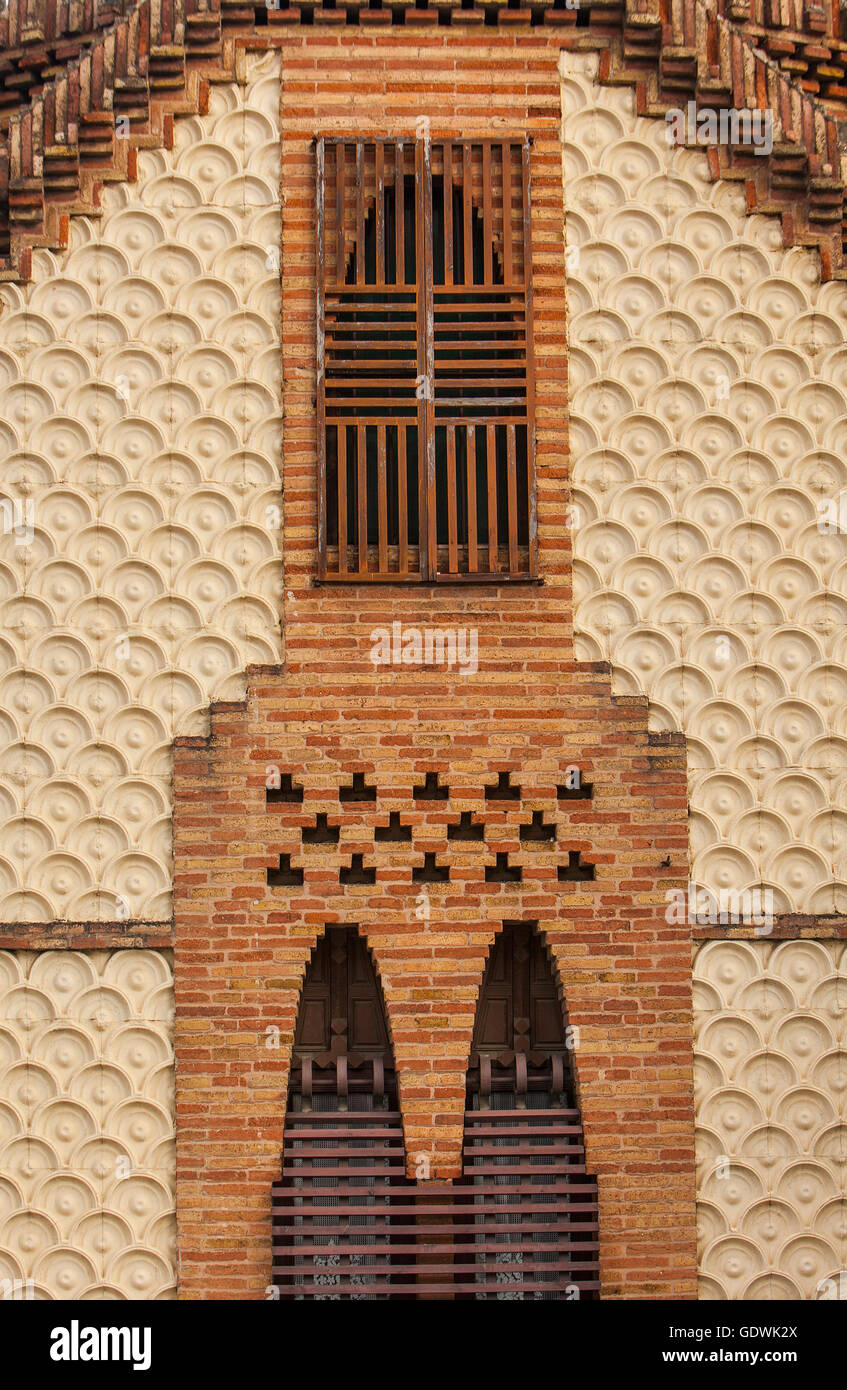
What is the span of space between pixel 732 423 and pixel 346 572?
1977 mm

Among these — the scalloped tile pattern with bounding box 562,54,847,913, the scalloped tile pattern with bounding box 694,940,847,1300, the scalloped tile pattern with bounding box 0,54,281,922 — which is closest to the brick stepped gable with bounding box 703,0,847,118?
the scalloped tile pattern with bounding box 562,54,847,913

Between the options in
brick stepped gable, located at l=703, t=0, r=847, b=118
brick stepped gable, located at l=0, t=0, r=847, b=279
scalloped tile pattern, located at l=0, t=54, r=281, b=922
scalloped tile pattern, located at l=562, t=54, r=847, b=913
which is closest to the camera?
scalloped tile pattern, located at l=0, t=54, r=281, b=922

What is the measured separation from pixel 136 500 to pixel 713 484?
8.92 feet

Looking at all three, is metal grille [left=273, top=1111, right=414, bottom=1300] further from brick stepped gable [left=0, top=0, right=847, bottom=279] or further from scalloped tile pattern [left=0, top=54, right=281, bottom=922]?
brick stepped gable [left=0, top=0, right=847, bottom=279]

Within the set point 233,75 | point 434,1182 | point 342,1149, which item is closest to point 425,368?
point 233,75

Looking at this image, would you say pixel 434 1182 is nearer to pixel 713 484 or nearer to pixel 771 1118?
pixel 771 1118

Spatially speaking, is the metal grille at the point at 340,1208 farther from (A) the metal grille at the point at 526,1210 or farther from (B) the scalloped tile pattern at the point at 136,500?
(B) the scalloped tile pattern at the point at 136,500

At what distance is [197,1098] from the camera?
892 cm

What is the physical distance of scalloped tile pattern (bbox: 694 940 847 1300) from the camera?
895cm

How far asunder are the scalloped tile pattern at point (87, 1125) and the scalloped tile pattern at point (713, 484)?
2632mm

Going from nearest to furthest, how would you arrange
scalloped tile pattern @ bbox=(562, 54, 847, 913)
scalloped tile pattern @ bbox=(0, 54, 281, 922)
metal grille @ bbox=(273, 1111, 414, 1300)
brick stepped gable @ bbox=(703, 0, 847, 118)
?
metal grille @ bbox=(273, 1111, 414, 1300) → scalloped tile pattern @ bbox=(0, 54, 281, 922) → scalloped tile pattern @ bbox=(562, 54, 847, 913) → brick stepped gable @ bbox=(703, 0, 847, 118)

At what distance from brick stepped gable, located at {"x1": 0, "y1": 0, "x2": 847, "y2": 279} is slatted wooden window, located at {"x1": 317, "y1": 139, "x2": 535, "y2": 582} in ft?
2.32

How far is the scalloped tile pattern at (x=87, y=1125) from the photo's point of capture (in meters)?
8.88

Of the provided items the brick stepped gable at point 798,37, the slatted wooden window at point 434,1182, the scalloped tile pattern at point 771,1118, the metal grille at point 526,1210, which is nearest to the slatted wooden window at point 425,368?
the brick stepped gable at point 798,37
